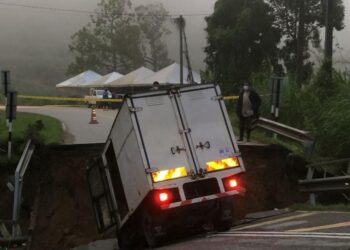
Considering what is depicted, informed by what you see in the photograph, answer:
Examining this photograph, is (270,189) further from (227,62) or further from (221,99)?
(227,62)

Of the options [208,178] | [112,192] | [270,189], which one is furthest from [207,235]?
[270,189]

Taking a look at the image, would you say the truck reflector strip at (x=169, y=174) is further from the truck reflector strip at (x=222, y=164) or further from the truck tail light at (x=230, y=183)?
the truck tail light at (x=230, y=183)

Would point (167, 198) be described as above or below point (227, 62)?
below

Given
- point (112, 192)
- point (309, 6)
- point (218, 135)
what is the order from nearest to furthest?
1. point (218, 135)
2. point (112, 192)
3. point (309, 6)

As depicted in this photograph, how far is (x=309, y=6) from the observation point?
4716 cm

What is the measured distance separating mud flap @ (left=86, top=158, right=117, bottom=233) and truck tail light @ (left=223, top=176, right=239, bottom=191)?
271 centimetres

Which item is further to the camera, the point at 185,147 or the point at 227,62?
the point at 227,62

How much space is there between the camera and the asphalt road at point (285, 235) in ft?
24.7

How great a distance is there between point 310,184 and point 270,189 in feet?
10.9

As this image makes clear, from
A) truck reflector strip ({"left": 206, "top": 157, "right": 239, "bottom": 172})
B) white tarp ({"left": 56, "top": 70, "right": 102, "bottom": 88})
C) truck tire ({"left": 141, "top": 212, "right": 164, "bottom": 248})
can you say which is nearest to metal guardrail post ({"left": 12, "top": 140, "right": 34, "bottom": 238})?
truck tire ({"left": 141, "top": 212, "right": 164, "bottom": 248})

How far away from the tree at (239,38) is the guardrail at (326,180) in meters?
31.1

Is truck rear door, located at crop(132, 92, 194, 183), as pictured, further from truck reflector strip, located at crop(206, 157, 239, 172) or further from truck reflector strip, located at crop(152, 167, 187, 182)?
truck reflector strip, located at crop(206, 157, 239, 172)

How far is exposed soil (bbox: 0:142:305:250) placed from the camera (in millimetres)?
15562

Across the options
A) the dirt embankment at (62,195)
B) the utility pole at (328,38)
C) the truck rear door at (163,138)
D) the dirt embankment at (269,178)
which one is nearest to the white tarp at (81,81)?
the utility pole at (328,38)
